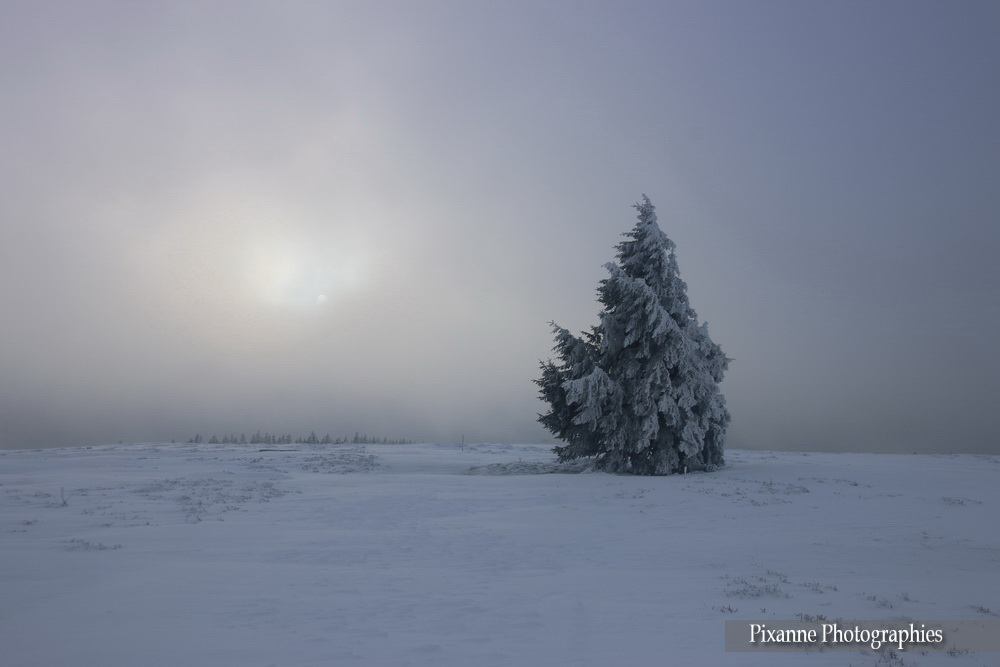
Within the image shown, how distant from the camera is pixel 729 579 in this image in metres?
10.7

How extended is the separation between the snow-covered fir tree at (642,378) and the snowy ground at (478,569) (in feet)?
19.1

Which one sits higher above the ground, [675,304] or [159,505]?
[675,304]

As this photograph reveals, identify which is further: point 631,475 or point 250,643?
point 631,475

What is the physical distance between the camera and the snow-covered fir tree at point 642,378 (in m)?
27.9

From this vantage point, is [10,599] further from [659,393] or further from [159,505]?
[659,393]

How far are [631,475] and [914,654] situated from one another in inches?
833

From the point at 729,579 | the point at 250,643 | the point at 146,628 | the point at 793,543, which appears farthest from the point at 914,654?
the point at 146,628

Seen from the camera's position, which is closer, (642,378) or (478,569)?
(478,569)

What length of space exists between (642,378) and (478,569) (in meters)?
18.9

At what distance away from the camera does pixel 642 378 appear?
28.7 metres

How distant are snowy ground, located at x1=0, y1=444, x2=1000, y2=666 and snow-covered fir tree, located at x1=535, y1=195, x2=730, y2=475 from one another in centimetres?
582

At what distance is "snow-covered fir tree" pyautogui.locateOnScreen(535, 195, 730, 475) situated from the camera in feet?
91.4

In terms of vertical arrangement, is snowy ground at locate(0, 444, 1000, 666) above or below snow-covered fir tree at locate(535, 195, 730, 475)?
below

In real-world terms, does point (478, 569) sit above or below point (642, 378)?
below
